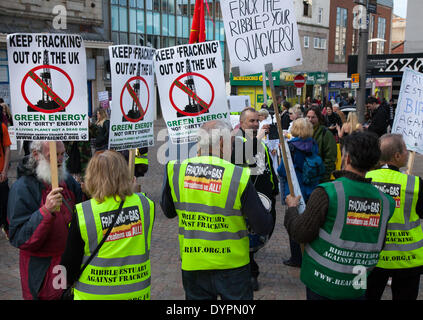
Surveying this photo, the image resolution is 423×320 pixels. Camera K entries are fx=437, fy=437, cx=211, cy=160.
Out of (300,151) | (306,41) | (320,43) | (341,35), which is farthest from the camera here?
(341,35)

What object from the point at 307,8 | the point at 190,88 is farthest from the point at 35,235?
the point at 307,8

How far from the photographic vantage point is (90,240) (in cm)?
261

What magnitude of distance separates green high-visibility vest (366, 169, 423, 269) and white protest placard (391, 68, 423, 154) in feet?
4.65

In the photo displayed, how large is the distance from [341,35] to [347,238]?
4836 cm

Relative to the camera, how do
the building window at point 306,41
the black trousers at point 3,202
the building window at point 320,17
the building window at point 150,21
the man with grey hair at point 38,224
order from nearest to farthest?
the man with grey hair at point 38,224 < the black trousers at point 3,202 < the building window at point 150,21 < the building window at point 306,41 < the building window at point 320,17

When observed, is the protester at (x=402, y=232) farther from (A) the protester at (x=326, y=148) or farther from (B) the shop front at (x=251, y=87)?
(B) the shop front at (x=251, y=87)

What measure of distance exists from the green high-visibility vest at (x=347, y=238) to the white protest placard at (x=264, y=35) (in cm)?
143

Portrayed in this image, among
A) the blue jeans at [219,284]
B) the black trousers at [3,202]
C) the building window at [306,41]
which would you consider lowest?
the black trousers at [3,202]

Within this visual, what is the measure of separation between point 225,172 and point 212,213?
299 mm

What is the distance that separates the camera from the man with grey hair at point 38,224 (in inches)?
113

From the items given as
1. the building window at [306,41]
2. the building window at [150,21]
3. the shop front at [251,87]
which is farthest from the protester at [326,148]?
the building window at [306,41]

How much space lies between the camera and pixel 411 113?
185 inches

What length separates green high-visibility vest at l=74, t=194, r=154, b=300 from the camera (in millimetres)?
2613

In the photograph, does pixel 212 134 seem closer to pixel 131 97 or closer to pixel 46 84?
pixel 46 84
